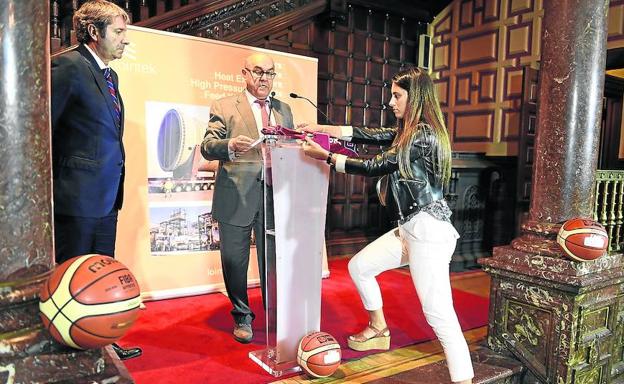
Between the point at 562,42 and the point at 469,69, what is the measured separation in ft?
11.0

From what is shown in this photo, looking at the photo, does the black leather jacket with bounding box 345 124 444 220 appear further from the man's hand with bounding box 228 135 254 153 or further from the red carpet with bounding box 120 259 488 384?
the red carpet with bounding box 120 259 488 384

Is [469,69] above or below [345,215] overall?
above

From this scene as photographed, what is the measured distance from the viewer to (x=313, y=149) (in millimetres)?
2182

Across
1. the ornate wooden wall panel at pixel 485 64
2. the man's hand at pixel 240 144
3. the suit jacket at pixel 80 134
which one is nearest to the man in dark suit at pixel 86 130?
the suit jacket at pixel 80 134

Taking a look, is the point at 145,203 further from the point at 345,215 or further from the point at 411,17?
the point at 411,17

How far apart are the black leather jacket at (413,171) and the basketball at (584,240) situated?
0.73m

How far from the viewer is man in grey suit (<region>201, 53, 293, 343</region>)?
8.88 ft

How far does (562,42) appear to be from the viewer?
262 centimetres

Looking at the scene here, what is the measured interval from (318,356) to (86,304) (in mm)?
1182

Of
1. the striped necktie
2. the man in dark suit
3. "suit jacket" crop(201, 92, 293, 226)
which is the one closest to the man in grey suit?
"suit jacket" crop(201, 92, 293, 226)

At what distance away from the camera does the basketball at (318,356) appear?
7.32 ft

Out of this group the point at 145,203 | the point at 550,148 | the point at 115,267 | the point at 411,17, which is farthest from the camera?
the point at 411,17

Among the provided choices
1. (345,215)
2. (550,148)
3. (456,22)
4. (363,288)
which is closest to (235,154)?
(363,288)

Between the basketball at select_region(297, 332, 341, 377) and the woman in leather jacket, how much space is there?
18.3 inches
